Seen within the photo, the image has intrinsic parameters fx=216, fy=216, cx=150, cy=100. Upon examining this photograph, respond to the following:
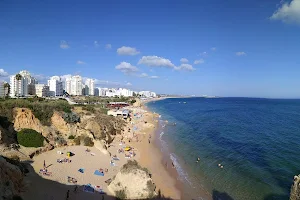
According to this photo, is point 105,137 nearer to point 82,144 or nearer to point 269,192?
point 82,144

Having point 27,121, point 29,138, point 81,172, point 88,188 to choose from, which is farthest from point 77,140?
point 88,188

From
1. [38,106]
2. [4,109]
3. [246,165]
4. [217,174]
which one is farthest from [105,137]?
[246,165]

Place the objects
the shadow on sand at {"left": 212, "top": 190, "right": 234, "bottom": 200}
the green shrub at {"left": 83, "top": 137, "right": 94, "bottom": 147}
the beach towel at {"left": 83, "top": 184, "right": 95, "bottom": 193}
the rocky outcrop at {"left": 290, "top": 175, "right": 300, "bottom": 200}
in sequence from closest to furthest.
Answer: the rocky outcrop at {"left": 290, "top": 175, "right": 300, "bottom": 200}, the beach towel at {"left": 83, "top": 184, "right": 95, "bottom": 193}, the shadow on sand at {"left": 212, "top": 190, "right": 234, "bottom": 200}, the green shrub at {"left": 83, "top": 137, "right": 94, "bottom": 147}

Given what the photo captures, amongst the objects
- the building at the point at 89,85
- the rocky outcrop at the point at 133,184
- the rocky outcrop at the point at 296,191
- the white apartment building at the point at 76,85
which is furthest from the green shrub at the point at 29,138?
the building at the point at 89,85

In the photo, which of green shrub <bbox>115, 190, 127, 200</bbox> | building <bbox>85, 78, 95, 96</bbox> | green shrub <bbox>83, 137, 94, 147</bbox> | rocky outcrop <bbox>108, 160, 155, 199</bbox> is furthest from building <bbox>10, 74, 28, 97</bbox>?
green shrub <bbox>115, 190, 127, 200</bbox>

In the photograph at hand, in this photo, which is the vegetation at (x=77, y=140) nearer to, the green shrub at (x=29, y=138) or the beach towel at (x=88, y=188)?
the green shrub at (x=29, y=138)

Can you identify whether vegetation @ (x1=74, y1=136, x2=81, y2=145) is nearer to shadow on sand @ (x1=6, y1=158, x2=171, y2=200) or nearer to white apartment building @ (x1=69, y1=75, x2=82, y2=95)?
shadow on sand @ (x1=6, y1=158, x2=171, y2=200)
